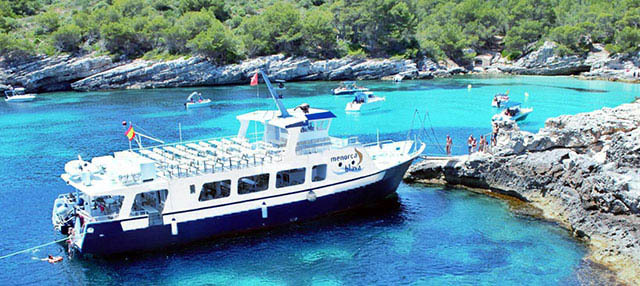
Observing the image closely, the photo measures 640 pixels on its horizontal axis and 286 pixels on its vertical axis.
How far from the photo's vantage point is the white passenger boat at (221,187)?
84.8 feet

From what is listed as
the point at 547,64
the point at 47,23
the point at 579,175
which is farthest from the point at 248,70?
the point at 579,175

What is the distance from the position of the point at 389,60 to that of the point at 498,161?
8064cm

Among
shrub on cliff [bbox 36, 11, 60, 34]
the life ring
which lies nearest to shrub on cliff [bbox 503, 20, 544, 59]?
shrub on cliff [bbox 36, 11, 60, 34]

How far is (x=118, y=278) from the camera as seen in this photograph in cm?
2416

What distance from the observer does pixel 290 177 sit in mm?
30688

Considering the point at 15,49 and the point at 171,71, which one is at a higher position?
the point at 15,49

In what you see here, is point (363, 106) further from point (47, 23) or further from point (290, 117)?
point (47, 23)

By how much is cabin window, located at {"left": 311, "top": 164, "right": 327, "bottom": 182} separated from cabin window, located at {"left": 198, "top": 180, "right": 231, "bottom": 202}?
477 centimetres

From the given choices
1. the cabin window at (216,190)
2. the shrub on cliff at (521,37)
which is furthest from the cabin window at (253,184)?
the shrub on cliff at (521,37)

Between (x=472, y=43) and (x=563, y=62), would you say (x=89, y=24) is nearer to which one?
(x=472, y=43)

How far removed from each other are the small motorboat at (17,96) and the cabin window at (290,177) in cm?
6625

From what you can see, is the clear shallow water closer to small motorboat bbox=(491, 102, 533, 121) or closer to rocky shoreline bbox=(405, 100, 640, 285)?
rocky shoreline bbox=(405, 100, 640, 285)

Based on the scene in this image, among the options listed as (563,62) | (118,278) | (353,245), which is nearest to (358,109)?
(353,245)

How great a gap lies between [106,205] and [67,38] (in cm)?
8788
